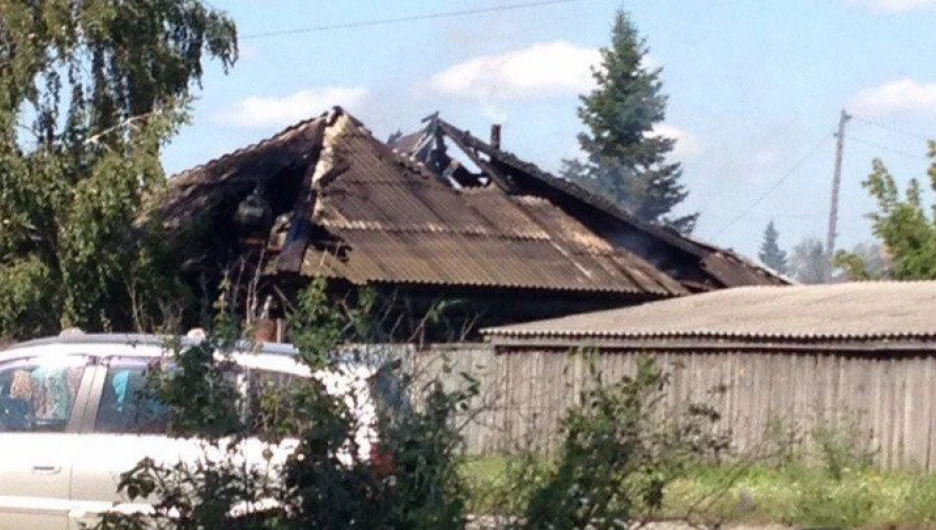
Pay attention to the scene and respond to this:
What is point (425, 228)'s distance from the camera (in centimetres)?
3122

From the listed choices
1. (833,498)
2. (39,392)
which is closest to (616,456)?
(39,392)

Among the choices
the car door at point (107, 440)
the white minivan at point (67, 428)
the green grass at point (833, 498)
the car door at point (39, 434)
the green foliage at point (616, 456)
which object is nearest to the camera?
the green foliage at point (616, 456)

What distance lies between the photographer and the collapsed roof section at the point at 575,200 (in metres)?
35.2

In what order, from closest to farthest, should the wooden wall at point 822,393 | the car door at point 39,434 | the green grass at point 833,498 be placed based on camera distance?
the car door at point 39,434 < the green grass at point 833,498 < the wooden wall at point 822,393

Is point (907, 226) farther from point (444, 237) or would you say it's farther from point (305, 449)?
point (305, 449)

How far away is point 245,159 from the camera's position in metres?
33.4

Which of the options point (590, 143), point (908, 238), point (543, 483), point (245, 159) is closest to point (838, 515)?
point (543, 483)

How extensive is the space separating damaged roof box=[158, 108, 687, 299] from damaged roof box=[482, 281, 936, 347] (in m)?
1.38

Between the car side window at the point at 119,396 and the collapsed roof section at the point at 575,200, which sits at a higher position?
the collapsed roof section at the point at 575,200

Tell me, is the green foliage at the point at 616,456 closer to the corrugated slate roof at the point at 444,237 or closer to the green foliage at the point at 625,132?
the corrugated slate roof at the point at 444,237

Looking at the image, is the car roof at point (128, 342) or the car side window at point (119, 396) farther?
the car side window at point (119, 396)

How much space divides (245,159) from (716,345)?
1141cm

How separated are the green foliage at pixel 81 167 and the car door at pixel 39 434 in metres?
12.4

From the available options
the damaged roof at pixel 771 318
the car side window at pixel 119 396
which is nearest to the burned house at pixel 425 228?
the damaged roof at pixel 771 318
